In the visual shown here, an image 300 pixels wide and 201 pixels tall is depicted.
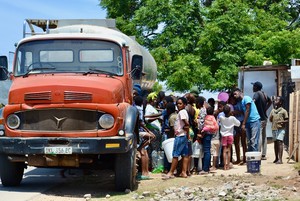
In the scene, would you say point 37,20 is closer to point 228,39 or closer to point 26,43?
point 26,43

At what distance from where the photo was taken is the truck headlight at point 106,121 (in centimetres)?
916

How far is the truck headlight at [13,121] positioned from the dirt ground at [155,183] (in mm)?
1223

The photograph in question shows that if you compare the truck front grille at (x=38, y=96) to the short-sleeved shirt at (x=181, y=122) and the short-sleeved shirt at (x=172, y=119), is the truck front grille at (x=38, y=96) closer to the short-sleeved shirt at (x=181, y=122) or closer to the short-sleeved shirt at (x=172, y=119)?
the short-sleeved shirt at (x=181, y=122)

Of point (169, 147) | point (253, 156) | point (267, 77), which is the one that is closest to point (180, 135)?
point (169, 147)

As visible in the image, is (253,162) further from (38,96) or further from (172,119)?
(38,96)

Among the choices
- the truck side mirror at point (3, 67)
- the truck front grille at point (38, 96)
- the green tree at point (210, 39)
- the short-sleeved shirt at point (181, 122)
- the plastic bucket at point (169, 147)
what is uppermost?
the green tree at point (210, 39)

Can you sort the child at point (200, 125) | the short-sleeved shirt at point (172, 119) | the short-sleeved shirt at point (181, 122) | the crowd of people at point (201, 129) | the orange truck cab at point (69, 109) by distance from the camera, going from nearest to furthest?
the orange truck cab at point (69, 109), the short-sleeved shirt at point (181, 122), the crowd of people at point (201, 129), the short-sleeved shirt at point (172, 119), the child at point (200, 125)

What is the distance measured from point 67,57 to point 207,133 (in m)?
3.71

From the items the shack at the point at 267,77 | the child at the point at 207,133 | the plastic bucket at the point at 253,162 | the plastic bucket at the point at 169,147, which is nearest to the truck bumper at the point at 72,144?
the plastic bucket at the point at 169,147

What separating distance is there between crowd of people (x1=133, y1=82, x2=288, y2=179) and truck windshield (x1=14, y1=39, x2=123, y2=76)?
1509mm

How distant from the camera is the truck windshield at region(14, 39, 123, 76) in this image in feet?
32.9

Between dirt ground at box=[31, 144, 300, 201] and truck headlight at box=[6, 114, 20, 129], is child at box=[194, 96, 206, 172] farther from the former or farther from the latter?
truck headlight at box=[6, 114, 20, 129]

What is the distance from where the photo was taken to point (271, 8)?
2770cm

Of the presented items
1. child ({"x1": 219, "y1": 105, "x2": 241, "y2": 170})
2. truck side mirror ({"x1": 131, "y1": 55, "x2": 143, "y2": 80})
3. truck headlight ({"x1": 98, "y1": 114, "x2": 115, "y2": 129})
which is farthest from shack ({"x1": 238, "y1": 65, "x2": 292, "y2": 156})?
truck headlight ({"x1": 98, "y1": 114, "x2": 115, "y2": 129})
